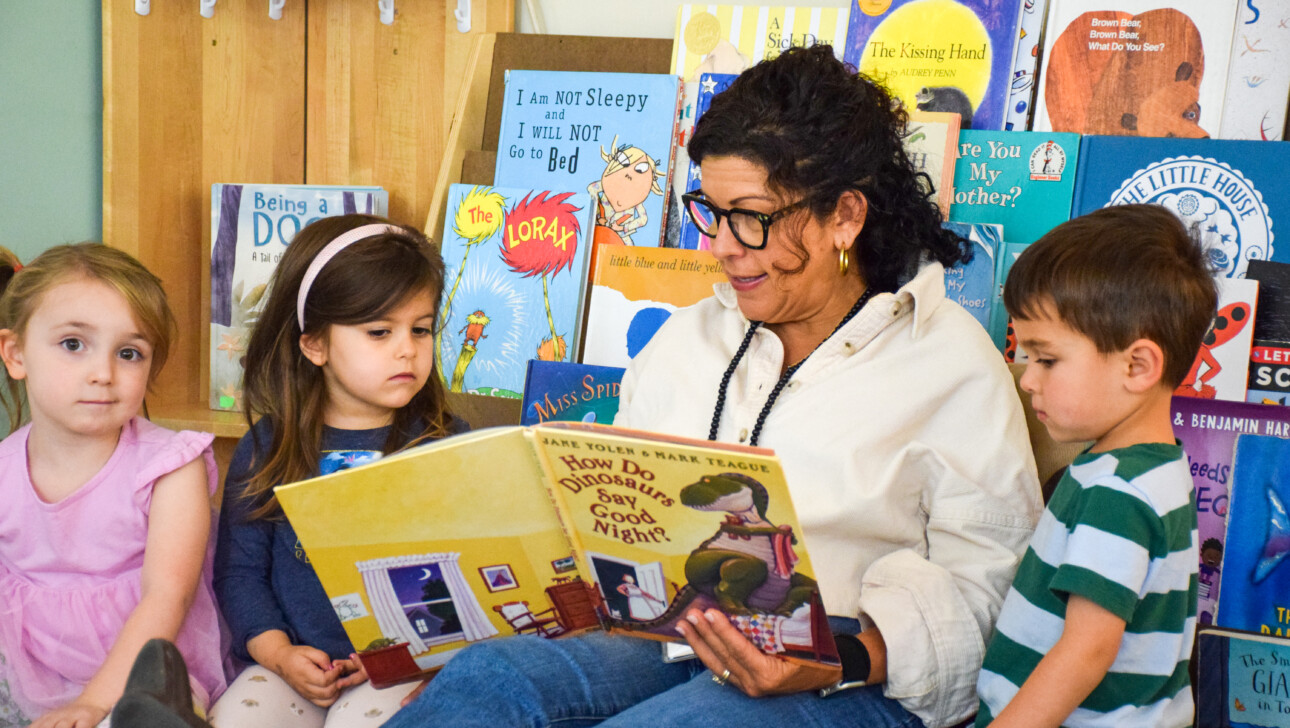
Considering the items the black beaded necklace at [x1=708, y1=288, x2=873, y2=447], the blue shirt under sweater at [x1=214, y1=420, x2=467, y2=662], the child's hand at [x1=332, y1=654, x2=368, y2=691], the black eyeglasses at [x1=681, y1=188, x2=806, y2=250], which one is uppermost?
the black eyeglasses at [x1=681, y1=188, x2=806, y2=250]

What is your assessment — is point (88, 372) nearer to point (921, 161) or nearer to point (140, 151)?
point (140, 151)

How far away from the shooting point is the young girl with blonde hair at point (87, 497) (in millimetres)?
1360

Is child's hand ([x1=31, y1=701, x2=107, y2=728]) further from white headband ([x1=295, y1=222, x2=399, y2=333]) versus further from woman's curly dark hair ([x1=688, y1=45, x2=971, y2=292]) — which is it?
woman's curly dark hair ([x1=688, y1=45, x2=971, y2=292])

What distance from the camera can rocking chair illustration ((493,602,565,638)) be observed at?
112 centimetres

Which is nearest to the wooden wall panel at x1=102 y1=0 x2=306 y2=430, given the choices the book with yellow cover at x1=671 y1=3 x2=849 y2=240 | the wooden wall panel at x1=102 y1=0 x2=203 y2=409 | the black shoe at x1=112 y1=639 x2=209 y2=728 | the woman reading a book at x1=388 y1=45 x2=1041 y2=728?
the wooden wall panel at x1=102 y1=0 x2=203 y2=409

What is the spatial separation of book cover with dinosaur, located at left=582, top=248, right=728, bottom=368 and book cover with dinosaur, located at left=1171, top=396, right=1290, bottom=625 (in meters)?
0.82

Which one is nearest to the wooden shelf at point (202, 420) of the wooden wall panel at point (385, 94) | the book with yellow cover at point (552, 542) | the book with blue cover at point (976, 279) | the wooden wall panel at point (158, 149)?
the wooden wall panel at point (158, 149)

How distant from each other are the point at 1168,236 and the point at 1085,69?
81 cm

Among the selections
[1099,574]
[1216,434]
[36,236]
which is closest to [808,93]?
[1099,574]

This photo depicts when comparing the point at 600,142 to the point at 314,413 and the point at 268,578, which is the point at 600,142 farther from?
the point at 268,578

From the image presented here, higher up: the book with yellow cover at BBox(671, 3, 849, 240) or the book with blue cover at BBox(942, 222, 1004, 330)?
the book with yellow cover at BBox(671, 3, 849, 240)

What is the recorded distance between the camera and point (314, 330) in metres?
1.48

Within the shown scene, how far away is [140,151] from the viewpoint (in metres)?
2.31

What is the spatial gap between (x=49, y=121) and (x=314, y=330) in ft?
4.19
